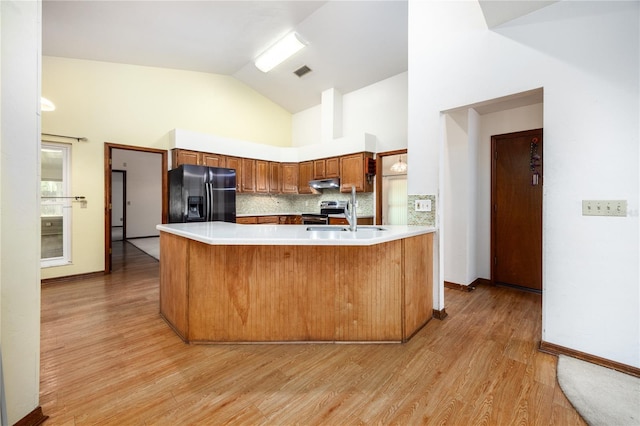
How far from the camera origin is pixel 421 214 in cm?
284

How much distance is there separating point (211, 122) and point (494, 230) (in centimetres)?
535

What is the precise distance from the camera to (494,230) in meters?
3.83

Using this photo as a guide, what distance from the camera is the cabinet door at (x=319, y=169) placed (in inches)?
228

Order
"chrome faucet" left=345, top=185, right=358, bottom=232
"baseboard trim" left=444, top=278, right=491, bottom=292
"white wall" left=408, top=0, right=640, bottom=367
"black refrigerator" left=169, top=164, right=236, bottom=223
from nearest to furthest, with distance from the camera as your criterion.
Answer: "white wall" left=408, top=0, right=640, bottom=367
"chrome faucet" left=345, top=185, right=358, bottom=232
"baseboard trim" left=444, top=278, right=491, bottom=292
"black refrigerator" left=169, top=164, right=236, bottom=223

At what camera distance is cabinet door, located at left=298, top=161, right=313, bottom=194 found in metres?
6.08

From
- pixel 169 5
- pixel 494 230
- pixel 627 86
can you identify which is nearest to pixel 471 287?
pixel 494 230

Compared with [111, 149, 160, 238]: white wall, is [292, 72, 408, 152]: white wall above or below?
above

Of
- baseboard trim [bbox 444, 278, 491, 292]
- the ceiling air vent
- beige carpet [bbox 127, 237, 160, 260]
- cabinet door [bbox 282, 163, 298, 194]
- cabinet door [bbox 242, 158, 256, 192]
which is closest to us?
baseboard trim [bbox 444, 278, 491, 292]

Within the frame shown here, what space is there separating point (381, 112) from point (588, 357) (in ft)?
14.7

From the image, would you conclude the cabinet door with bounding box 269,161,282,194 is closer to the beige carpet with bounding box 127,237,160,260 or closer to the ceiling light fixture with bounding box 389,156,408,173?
the ceiling light fixture with bounding box 389,156,408,173

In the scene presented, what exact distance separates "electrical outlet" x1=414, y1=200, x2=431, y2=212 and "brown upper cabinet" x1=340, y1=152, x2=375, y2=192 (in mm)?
2302

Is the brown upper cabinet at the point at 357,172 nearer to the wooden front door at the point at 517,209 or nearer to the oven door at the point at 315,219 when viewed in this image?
the oven door at the point at 315,219

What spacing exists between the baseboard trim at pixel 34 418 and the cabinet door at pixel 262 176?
4774mm

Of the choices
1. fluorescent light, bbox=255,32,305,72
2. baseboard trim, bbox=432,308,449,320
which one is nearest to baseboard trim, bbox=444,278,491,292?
baseboard trim, bbox=432,308,449,320
